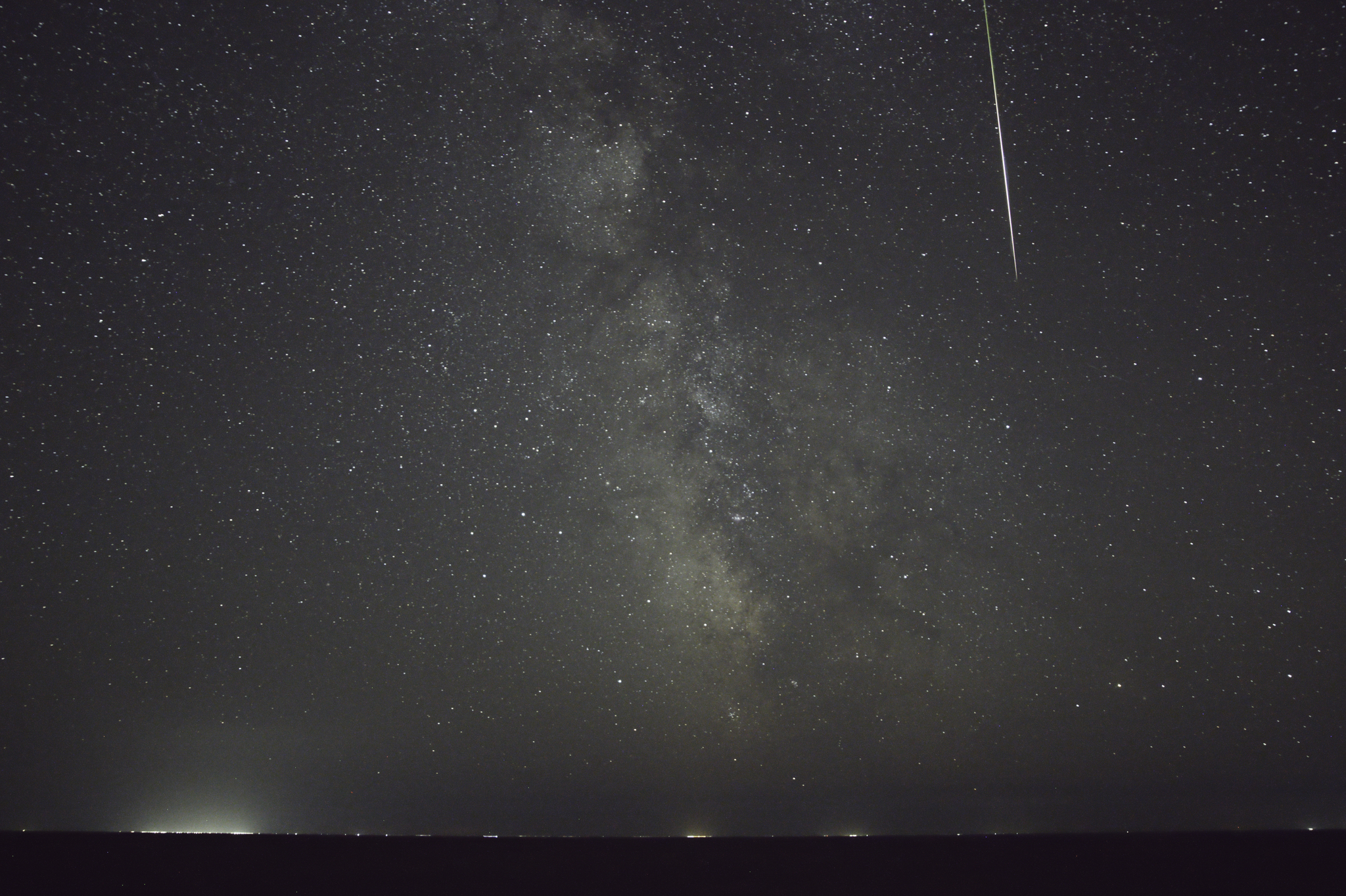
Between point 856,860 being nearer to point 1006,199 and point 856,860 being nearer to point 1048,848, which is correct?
point 1048,848

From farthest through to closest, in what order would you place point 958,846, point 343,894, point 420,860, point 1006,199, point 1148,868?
point 1006,199, point 958,846, point 420,860, point 1148,868, point 343,894

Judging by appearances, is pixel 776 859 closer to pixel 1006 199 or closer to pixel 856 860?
pixel 856 860

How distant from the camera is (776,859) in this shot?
241cm

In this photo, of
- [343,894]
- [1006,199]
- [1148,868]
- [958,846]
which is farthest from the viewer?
[1006,199]

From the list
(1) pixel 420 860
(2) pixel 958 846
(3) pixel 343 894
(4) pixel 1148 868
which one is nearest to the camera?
(3) pixel 343 894

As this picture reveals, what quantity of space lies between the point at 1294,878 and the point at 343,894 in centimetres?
270

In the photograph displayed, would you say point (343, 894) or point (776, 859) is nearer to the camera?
point (343, 894)

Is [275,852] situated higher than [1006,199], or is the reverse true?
[1006,199]

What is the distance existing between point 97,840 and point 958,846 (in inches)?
120

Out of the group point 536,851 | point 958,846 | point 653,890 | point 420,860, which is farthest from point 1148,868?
point 420,860

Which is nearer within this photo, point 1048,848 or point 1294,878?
point 1294,878

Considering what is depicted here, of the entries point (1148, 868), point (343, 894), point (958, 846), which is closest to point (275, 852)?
point (343, 894)

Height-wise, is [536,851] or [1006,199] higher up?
[1006,199]

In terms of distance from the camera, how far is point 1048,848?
2529mm
